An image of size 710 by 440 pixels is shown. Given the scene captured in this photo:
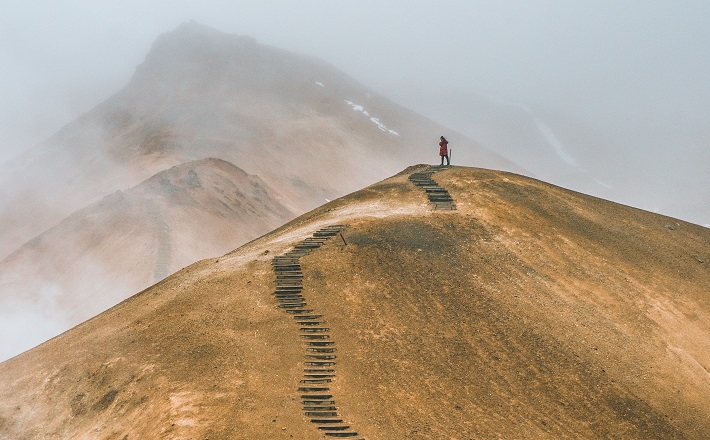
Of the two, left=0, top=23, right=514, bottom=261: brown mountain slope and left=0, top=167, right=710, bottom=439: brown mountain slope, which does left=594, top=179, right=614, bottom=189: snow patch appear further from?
left=0, top=167, right=710, bottom=439: brown mountain slope

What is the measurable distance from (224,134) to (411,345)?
94070 millimetres

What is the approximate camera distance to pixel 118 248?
5869 cm

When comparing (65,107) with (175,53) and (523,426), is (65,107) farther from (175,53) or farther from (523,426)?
(523,426)

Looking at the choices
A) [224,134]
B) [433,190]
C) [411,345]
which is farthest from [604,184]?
[411,345]

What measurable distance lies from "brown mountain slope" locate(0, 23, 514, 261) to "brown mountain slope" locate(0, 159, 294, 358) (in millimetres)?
15682

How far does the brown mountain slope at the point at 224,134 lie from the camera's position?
90.6m

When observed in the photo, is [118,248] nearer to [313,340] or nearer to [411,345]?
[313,340]

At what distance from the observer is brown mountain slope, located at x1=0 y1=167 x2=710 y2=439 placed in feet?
63.0

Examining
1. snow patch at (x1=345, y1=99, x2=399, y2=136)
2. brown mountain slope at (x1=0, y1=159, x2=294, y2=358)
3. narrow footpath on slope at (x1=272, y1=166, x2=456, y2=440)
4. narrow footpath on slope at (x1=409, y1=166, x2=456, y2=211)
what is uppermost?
snow patch at (x1=345, y1=99, x2=399, y2=136)

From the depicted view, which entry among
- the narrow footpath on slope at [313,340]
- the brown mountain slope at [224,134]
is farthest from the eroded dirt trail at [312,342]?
the brown mountain slope at [224,134]

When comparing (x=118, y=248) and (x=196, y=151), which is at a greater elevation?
(x=196, y=151)

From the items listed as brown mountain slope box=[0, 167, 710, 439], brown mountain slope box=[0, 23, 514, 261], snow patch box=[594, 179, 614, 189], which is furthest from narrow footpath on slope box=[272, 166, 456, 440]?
snow patch box=[594, 179, 614, 189]

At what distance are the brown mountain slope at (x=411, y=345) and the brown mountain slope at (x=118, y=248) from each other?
2803 centimetres

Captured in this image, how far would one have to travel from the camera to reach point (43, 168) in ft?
329
